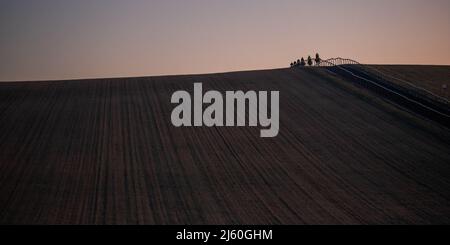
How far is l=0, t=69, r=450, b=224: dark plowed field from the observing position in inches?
926

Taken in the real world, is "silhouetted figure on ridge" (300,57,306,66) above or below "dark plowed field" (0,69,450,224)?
above

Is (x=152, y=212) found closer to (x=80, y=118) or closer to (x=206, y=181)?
(x=206, y=181)

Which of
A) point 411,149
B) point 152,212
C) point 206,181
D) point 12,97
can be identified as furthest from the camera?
point 12,97

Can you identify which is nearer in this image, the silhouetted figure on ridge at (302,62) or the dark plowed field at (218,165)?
the dark plowed field at (218,165)

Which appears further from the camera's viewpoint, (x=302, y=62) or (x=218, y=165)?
(x=302, y=62)

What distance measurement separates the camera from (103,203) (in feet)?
79.3

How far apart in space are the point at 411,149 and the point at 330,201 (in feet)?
31.9

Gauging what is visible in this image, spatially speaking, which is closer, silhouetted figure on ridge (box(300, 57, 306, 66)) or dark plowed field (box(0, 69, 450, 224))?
dark plowed field (box(0, 69, 450, 224))

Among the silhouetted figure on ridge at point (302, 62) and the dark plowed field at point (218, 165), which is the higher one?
the silhouetted figure on ridge at point (302, 62)

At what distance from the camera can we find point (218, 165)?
98.9ft

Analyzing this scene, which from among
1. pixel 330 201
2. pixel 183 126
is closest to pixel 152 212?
→ pixel 330 201

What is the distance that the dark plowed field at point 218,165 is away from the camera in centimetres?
2352

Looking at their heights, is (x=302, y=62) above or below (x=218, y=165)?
above

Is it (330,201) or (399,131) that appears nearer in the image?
(330,201)
